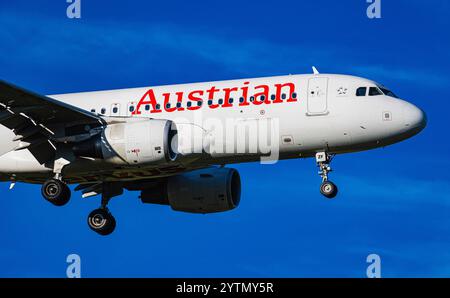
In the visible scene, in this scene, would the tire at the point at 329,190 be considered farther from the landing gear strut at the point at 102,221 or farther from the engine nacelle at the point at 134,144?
the landing gear strut at the point at 102,221

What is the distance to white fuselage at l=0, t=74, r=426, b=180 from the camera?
4638 centimetres

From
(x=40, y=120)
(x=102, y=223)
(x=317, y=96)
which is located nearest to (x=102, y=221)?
(x=102, y=223)

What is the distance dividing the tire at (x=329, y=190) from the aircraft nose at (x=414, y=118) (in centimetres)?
364

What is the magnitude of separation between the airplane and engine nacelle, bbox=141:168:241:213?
3.56 metres

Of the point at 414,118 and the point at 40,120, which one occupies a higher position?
the point at 40,120

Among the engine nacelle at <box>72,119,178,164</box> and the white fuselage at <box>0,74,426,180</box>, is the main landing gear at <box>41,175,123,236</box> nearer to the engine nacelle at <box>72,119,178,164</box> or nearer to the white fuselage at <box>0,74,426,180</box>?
the engine nacelle at <box>72,119,178,164</box>

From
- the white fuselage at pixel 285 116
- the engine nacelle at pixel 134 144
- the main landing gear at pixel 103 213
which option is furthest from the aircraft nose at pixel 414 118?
the main landing gear at pixel 103 213

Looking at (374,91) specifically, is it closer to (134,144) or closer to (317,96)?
(317,96)

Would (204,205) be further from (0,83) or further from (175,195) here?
(0,83)

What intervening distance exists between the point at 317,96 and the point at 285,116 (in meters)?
1.48

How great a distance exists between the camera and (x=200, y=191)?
172ft

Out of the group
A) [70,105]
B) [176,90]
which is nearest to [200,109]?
[176,90]

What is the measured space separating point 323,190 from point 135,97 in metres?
8.70

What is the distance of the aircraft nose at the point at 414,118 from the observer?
151ft
